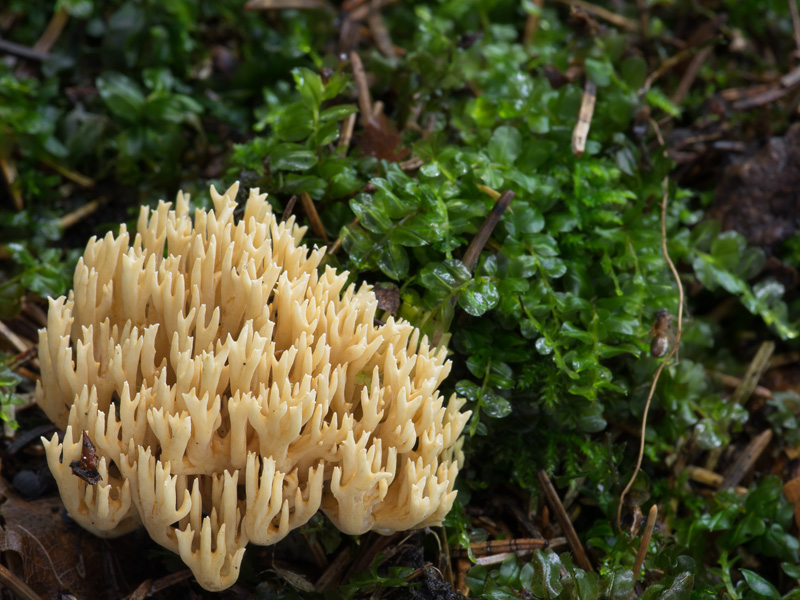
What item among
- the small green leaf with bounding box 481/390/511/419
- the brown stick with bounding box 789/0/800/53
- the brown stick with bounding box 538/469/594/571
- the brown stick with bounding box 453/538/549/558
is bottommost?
the brown stick with bounding box 453/538/549/558

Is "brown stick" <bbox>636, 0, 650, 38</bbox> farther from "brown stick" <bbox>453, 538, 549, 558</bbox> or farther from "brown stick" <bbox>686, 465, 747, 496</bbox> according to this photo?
"brown stick" <bbox>453, 538, 549, 558</bbox>

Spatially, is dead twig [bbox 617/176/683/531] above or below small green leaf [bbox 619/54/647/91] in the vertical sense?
below

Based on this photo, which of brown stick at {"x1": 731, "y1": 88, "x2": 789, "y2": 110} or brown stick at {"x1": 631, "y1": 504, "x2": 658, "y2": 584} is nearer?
brown stick at {"x1": 631, "y1": 504, "x2": 658, "y2": 584}

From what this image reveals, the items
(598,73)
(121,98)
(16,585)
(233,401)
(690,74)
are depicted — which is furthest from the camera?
(690,74)

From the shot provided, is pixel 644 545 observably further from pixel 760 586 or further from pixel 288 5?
pixel 288 5

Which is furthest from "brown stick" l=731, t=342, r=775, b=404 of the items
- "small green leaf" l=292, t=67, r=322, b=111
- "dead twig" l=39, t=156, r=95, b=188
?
"dead twig" l=39, t=156, r=95, b=188

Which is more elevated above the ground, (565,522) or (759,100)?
(759,100)

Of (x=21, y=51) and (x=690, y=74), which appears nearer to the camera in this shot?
(x=21, y=51)

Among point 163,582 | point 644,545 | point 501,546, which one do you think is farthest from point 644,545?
point 163,582
